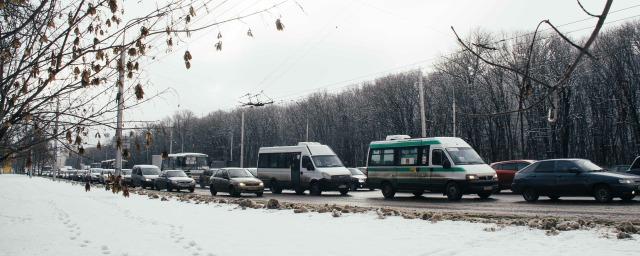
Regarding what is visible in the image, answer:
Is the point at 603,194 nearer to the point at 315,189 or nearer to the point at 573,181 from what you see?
the point at 573,181

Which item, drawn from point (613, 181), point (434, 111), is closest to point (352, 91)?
point (434, 111)

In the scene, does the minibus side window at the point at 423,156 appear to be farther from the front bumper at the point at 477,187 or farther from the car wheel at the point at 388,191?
the front bumper at the point at 477,187

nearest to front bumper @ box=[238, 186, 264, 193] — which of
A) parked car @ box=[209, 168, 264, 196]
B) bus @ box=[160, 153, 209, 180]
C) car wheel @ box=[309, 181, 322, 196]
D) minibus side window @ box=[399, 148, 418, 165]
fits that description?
parked car @ box=[209, 168, 264, 196]

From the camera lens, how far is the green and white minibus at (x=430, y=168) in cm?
1909

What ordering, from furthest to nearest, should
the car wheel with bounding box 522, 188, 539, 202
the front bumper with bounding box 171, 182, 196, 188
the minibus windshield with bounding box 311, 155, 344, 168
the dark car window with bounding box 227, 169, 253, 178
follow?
the front bumper with bounding box 171, 182, 196, 188, the minibus windshield with bounding box 311, 155, 344, 168, the dark car window with bounding box 227, 169, 253, 178, the car wheel with bounding box 522, 188, 539, 202

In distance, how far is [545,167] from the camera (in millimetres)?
17844

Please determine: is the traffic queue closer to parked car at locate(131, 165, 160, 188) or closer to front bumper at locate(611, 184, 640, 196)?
front bumper at locate(611, 184, 640, 196)

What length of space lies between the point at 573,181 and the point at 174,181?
22.2 m

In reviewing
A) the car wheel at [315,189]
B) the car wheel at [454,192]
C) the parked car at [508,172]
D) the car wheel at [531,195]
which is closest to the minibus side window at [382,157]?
the car wheel at [454,192]

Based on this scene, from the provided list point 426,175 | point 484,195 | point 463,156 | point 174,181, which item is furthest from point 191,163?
point 484,195

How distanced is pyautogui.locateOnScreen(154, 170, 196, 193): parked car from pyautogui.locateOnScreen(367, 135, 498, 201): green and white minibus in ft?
42.6

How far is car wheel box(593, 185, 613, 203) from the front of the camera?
16391mm

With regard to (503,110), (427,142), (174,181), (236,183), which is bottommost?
(174,181)

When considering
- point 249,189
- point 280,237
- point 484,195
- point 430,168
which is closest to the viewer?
point 280,237
